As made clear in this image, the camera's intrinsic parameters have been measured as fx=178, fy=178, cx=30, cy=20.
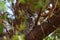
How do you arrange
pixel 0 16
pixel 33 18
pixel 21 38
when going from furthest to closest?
pixel 33 18
pixel 0 16
pixel 21 38

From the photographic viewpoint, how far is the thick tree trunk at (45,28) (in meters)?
1.23

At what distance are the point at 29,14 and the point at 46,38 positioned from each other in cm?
25

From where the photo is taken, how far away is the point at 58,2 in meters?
1.27

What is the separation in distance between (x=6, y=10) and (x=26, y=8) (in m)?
0.17

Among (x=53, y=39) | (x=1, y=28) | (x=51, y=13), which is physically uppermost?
(x=51, y=13)

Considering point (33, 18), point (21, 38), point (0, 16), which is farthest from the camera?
point (33, 18)

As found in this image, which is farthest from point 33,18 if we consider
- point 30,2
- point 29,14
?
point 30,2

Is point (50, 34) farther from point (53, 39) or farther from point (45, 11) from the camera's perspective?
point (45, 11)

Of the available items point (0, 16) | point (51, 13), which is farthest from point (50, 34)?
point (0, 16)

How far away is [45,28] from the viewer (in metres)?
1.26

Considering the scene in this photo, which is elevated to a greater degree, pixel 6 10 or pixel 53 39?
pixel 6 10

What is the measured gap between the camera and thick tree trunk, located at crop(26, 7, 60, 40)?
123 centimetres

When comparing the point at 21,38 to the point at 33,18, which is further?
the point at 33,18

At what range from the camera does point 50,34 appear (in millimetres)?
1335
